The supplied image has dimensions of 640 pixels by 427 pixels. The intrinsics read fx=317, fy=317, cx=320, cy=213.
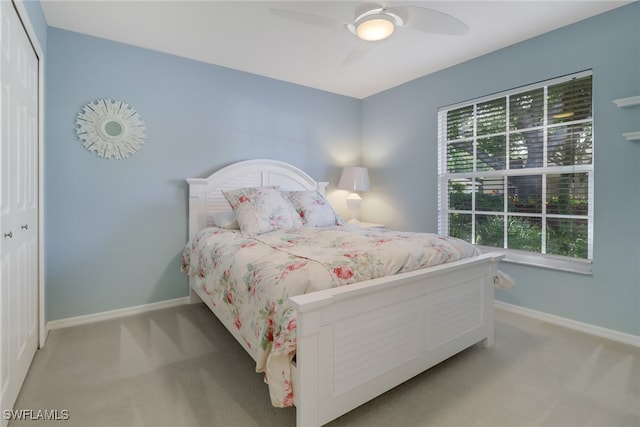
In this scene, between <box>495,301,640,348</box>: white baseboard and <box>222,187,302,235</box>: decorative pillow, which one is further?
<box>222,187,302,235</box>: decorative pillow

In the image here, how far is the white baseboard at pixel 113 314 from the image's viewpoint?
2.56m

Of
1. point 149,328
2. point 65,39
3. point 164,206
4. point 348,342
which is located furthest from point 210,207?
point 348,342

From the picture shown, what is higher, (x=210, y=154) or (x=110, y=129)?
(x=110, y=129)

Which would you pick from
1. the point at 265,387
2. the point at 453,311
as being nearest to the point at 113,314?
the point at 265,387

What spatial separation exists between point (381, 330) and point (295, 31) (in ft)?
7.78

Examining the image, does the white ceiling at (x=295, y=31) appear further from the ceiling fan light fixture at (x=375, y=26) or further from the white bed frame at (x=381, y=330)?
the white bed frame at (x=381, y=330)

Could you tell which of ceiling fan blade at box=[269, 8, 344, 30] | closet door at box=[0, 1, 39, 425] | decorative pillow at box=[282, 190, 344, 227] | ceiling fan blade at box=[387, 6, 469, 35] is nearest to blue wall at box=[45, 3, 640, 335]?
closet door at box=[0, 1, 39, 425]

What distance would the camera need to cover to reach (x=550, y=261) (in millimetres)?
2672

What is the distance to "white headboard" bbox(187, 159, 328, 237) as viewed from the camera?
122 inches

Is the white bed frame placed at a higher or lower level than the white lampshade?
lower

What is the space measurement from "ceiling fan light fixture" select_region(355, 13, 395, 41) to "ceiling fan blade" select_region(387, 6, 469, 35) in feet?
0.30

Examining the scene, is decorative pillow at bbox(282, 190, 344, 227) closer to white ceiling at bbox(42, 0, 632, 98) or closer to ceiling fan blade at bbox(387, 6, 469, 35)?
white ceiling at bbox(42, 0, 632, 98)

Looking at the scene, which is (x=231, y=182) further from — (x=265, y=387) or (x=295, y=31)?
(x=265, y=387)

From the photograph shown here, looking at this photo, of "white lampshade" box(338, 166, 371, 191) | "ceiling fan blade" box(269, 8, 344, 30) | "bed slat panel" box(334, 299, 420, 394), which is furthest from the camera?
"white lampshade" box(338, 166, 371, 191)
